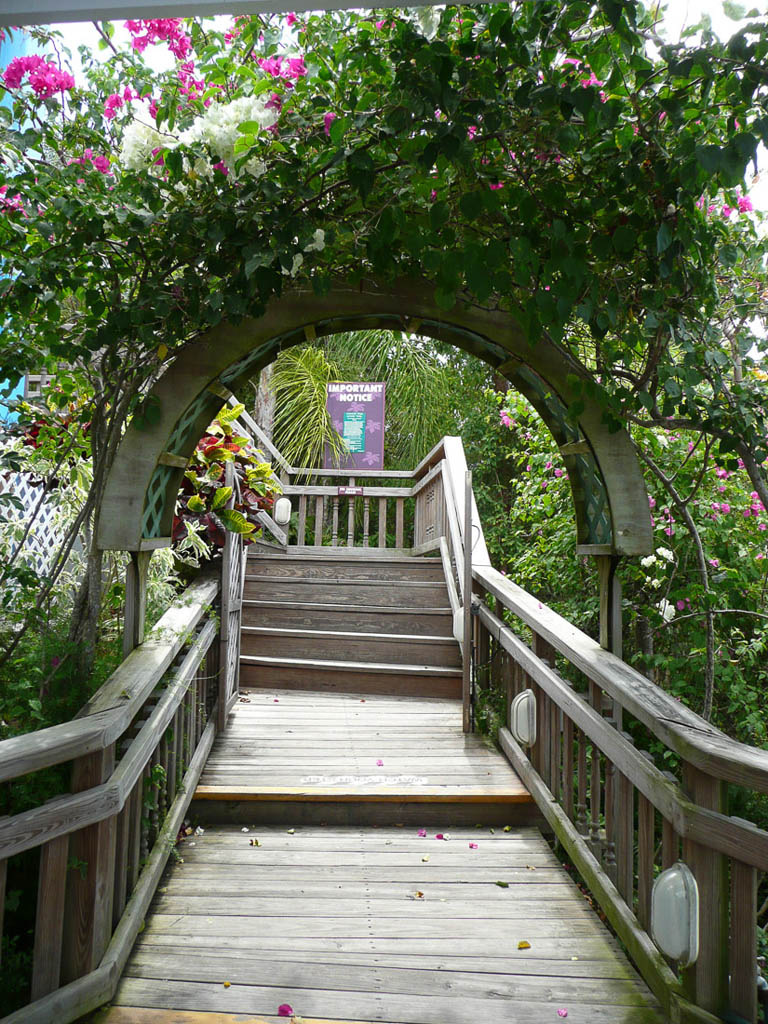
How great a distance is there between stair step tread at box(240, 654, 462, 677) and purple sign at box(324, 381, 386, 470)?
3435mm

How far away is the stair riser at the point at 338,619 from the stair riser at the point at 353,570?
430mm

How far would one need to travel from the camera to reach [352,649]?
15.8ft

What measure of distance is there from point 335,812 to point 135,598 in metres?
1.24

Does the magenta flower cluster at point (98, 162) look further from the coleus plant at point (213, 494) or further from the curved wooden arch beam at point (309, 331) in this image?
the coleus plant at point (213, 494)

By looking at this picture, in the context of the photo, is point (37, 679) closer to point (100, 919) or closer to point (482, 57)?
point (100, 919)

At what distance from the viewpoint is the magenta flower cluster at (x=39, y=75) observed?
1.92m

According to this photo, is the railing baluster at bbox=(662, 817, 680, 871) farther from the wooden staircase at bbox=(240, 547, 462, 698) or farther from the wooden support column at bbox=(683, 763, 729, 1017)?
the wooden staircase at bbox=(240, 547, 462, 698)

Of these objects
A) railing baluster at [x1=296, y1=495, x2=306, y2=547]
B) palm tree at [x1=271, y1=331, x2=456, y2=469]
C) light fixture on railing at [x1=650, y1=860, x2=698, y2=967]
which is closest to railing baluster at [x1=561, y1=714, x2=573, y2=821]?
light fixture on railing at [x1=650, y1=860, x2=698, y2=967]

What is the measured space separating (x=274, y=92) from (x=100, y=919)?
200 cm

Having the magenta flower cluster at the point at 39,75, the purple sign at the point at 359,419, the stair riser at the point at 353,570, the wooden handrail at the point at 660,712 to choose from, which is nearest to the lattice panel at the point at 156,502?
the magenta flower cluster at the point at 39,75

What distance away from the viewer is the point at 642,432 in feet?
11.0

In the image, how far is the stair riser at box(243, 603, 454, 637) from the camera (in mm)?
4996

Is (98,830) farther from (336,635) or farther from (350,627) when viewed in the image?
(350,627)

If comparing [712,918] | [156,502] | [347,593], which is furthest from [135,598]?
[347,593]
